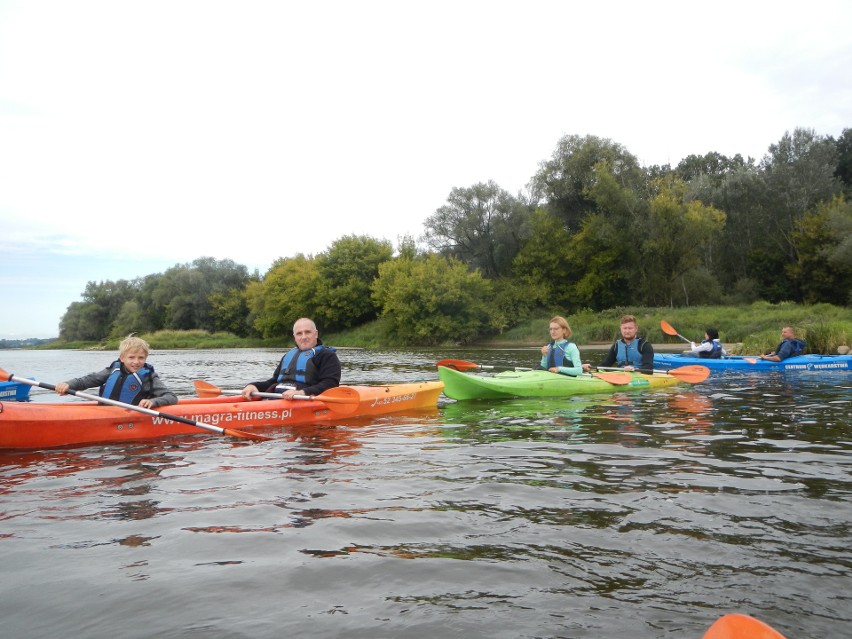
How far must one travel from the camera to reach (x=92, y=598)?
2793 millimetres

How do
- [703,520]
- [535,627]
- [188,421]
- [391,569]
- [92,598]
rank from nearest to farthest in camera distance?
[535,627] → [92,598] → [391,569] → [703,520] → [188,421]

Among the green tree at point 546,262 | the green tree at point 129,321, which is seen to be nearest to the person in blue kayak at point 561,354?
the green tree at point 546,262

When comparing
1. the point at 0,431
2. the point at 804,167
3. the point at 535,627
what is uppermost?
the point at 804,167

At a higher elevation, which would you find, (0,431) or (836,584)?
(0,431)

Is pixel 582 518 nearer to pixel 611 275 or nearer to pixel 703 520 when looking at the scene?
pixel 703 520

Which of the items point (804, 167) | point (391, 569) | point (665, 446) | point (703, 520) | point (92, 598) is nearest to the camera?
point (92, 598)

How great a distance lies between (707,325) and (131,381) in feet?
89.3

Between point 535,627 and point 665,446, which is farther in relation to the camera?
point 665,446

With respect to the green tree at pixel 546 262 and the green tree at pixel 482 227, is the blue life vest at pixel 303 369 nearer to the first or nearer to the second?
the green tree at pixel 546 262

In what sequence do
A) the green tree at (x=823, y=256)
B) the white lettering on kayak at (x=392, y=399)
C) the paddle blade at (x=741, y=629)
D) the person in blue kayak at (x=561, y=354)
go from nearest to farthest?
the paddle blade at (x=741, y=629) < the white lettering on kayak at (x=392, y=399) < the person in blue kayak at (x=561, y=354) < the green tree at (x=823, y=256)

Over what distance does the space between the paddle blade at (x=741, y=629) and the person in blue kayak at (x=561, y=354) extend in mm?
7444

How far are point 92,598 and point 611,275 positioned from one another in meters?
38.8

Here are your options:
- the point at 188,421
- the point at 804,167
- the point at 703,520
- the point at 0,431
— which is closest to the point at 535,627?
the point at 703,520

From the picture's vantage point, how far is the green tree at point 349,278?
151 feet
